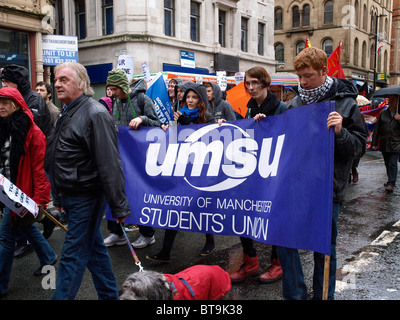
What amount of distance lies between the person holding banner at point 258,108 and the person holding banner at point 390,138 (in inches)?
213

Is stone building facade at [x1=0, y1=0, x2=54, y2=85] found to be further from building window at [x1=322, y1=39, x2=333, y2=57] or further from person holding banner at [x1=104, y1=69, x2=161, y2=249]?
building window at [x1=322, y1=39, x2=333, y2=57]

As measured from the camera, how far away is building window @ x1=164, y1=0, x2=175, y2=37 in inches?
888

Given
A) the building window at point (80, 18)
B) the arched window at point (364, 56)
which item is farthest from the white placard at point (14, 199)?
the arched window at point (364, 56)

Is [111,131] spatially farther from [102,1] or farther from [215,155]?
[102,1]

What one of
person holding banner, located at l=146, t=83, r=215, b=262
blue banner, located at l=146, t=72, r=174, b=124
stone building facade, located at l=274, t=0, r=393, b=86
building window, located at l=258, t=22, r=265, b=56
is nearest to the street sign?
blue banner, located at l=146, t=72, r=174, b=124

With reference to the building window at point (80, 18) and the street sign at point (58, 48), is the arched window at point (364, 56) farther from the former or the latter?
the street sign at point (58, 48)

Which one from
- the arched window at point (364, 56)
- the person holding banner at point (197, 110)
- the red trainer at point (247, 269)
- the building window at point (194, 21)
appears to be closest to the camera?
the red trainer at point (247, 269)

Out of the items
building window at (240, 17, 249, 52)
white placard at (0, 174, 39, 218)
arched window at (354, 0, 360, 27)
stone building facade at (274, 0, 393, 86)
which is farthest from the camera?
arched window at (354, 0, 360, 27)

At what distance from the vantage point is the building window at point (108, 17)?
22.1 meters

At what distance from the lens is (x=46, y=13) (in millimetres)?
15297

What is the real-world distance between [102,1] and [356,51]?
32858 millimetres

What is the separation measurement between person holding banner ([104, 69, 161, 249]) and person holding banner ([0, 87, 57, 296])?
1.12 metres

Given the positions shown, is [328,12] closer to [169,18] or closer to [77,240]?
[169,18]

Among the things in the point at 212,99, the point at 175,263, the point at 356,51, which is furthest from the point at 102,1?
the point at 356,51
